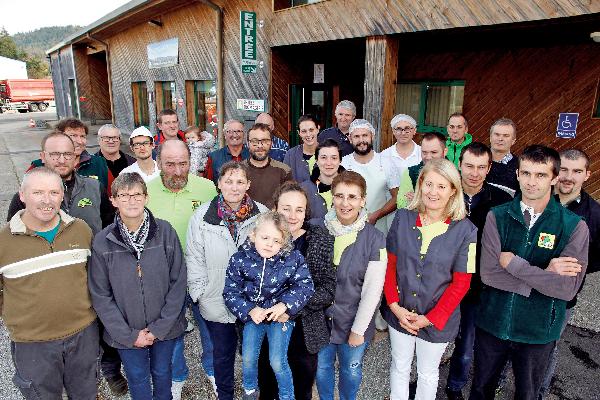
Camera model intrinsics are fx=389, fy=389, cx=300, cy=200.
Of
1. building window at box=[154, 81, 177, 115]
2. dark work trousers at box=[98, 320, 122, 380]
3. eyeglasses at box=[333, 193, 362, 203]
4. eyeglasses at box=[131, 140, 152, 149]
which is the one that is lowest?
dark work trousers at box=[98, 320, 122, 380]

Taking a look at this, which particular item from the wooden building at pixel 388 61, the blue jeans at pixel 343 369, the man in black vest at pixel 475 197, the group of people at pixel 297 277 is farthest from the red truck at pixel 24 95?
the man in black vest at pixel 475 197

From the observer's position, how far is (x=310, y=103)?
1045cm

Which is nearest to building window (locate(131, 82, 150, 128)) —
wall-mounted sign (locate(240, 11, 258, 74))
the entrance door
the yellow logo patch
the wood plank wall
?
wall-mounted sign (locate(240, 11, 258, 74))

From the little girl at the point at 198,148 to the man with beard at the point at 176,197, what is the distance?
1720 mm

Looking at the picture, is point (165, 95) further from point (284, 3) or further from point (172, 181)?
point (172, 181)

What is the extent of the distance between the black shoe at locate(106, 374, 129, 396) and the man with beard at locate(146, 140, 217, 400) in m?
0.49

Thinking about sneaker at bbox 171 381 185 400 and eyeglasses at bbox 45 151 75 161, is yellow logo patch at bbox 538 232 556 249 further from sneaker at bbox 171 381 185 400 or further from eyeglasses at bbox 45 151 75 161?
eyeglasses at bbox 45 151 75 161

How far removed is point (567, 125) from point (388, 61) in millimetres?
3814

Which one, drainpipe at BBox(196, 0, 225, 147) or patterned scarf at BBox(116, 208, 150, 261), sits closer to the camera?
patterned scarf at BBox(116, 208, 150, 261)

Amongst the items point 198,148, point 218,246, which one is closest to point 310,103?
point 198,148

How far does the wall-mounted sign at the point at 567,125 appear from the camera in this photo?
7340 mm

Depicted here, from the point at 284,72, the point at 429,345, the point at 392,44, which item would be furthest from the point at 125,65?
the point at 429,345

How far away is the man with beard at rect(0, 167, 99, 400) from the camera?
7.84ft

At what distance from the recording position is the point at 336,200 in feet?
8.99
